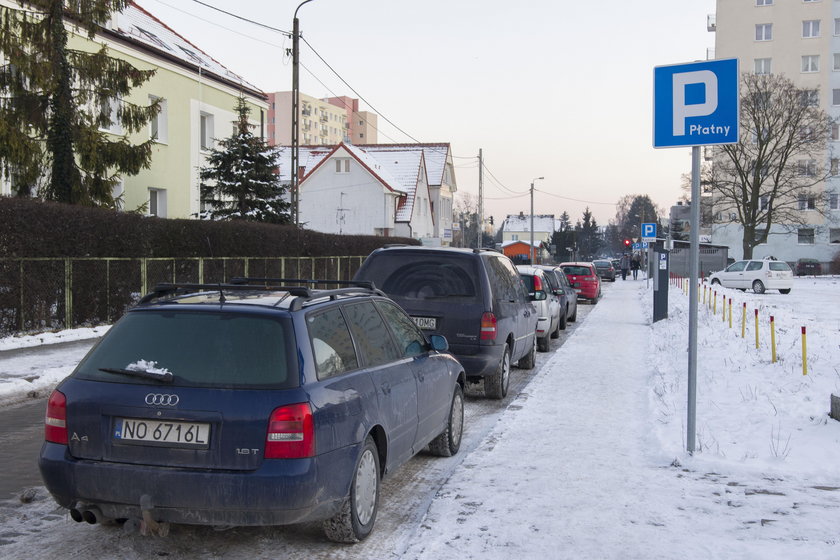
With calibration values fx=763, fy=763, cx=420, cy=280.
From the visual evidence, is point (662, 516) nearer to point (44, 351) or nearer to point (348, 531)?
point (348, 531)

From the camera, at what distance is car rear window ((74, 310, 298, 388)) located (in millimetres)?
4121

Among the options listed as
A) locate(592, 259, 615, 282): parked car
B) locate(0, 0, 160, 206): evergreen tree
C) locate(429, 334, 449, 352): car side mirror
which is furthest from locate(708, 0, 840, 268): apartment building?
locate(429, 334, 449, 352): car side mirror

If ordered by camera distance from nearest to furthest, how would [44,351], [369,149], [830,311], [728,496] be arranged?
[728,496] < [44,351] < [830,311] < [369,149]

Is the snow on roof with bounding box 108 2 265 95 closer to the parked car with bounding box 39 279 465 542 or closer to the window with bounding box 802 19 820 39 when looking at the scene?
the parked car with bounding box 39 279 465 542

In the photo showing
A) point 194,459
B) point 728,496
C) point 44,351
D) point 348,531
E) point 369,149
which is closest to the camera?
point 194,459

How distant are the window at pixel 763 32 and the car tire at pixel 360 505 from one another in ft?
236

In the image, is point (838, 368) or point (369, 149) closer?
point (838, 368)

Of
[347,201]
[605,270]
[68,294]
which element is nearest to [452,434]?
[68,294]

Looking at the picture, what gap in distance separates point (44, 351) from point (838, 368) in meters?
12.9

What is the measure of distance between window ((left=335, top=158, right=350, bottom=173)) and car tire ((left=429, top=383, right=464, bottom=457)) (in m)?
48.8

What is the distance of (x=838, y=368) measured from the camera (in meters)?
10.3

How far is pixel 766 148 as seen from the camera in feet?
183

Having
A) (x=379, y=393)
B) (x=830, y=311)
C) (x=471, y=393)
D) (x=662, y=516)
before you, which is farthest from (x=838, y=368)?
(x=830, y=311)

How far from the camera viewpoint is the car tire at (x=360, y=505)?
448 cm
